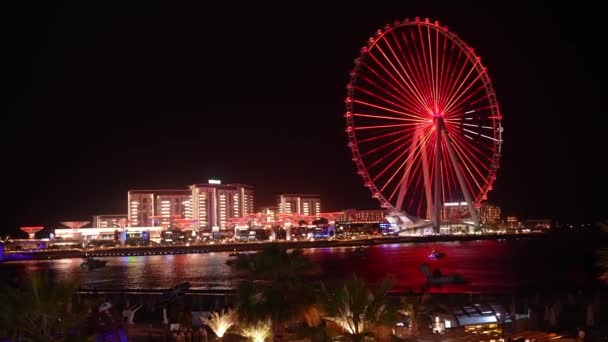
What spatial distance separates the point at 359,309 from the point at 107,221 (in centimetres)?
15499

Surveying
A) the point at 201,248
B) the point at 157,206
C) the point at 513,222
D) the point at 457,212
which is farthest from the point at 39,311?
the point at 513,222

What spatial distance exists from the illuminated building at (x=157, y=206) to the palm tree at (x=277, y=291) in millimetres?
149651

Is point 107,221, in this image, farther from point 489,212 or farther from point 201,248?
point 489,212

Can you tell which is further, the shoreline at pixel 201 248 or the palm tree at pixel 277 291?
the shoreline at pixel 201 248

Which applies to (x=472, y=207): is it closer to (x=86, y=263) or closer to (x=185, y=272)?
(x=185, y=272)

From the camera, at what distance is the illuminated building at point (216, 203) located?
161125 mm

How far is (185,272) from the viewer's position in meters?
55.5

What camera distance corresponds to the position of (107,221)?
156 metres

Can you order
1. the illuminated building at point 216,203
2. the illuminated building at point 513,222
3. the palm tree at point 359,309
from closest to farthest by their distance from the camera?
the palm tree at point 359,309
the illuminated building at point 513,222
the illuminated building at point 216,203

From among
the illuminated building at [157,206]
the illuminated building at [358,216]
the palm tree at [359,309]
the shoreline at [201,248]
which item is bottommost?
the shoreline at [201,248]

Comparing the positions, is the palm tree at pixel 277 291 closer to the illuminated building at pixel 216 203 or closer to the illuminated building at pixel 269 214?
the illuminated building at pixel 216 203

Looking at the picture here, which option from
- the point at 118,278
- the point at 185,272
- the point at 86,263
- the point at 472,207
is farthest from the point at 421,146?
the point at 86,263

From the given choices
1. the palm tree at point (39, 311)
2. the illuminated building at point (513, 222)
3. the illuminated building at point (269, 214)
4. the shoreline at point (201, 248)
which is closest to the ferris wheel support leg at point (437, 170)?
the shoreline at point (201, 248)

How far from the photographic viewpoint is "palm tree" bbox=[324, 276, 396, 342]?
347 inches
